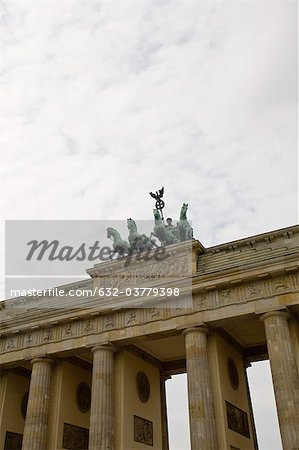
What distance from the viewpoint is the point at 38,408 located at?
77.3 ft

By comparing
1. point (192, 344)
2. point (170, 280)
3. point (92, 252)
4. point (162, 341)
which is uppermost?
point (92, 252)

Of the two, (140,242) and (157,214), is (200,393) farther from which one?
(157,214)

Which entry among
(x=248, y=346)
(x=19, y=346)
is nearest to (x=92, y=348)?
(x=19, y=346)

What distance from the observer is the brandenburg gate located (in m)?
20.6

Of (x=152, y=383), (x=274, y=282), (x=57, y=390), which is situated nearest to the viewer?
(x=274, y=282)

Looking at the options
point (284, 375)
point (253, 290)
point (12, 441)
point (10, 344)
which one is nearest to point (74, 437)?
point (12, 441)

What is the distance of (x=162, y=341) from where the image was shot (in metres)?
25.5

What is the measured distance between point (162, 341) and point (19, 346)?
24.9 ft

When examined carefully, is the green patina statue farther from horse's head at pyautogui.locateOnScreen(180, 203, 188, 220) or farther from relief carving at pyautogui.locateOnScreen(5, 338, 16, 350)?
relief carving at pyautogui.locateOnScreen(5, 338, 16, 350)

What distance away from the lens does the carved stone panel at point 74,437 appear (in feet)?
79.8

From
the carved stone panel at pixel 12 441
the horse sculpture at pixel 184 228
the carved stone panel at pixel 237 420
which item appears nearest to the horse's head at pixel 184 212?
the horse sculpture at pixel 184 228

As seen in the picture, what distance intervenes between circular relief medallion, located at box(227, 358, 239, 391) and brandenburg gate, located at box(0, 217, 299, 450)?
0.06 metres

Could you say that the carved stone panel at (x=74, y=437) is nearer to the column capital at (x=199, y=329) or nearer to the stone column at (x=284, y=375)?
the column capital at (x=199, y=329)

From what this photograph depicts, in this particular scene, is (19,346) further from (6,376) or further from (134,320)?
(134,320)
